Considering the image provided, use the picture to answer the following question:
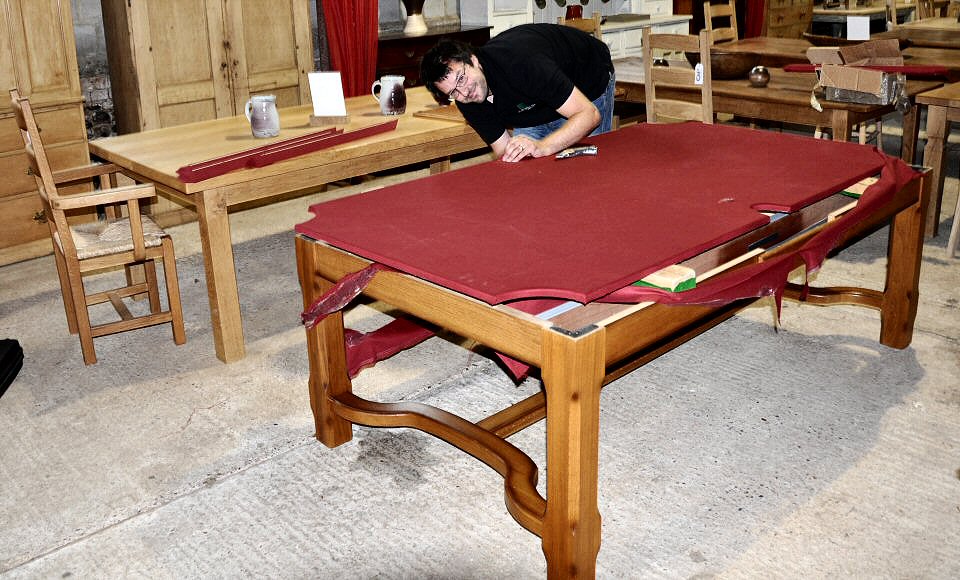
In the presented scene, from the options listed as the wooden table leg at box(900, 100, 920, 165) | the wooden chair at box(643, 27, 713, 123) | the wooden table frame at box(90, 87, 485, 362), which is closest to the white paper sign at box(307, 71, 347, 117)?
the wooden table frame at box(90, 87, 485, 362)

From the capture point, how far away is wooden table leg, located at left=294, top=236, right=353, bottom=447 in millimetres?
2496

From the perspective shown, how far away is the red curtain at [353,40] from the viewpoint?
218 inches

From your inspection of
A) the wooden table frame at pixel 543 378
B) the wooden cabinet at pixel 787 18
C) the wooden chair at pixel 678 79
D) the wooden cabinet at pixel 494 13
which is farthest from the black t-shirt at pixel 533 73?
the wooden cabinet at pixel 787 18

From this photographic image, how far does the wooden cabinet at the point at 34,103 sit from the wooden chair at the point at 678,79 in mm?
2664

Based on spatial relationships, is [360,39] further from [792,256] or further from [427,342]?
[792,256]

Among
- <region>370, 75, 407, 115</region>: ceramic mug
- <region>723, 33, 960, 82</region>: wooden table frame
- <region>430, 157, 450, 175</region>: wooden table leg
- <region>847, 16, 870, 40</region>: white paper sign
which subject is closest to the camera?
<region>370, 75, 407, 115</region>: ceramic mug

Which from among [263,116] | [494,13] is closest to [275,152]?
[263,116]

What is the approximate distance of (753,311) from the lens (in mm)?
3598

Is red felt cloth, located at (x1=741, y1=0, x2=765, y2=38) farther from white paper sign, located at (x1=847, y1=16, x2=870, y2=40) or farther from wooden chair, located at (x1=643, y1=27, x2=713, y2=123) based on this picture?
wooden chair, located at (x1=643, y1=27, x2=713, y2=123)

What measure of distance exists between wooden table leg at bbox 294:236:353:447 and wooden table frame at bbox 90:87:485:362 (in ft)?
2.30

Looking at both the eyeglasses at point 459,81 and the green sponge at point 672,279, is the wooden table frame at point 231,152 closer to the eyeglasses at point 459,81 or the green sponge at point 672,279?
the eyeglasses at point 459,81

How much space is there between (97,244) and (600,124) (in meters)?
1.99

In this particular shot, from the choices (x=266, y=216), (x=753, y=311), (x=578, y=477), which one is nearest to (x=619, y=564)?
(x=578, y=477)

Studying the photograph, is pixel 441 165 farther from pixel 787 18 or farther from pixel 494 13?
pixel 787 18
